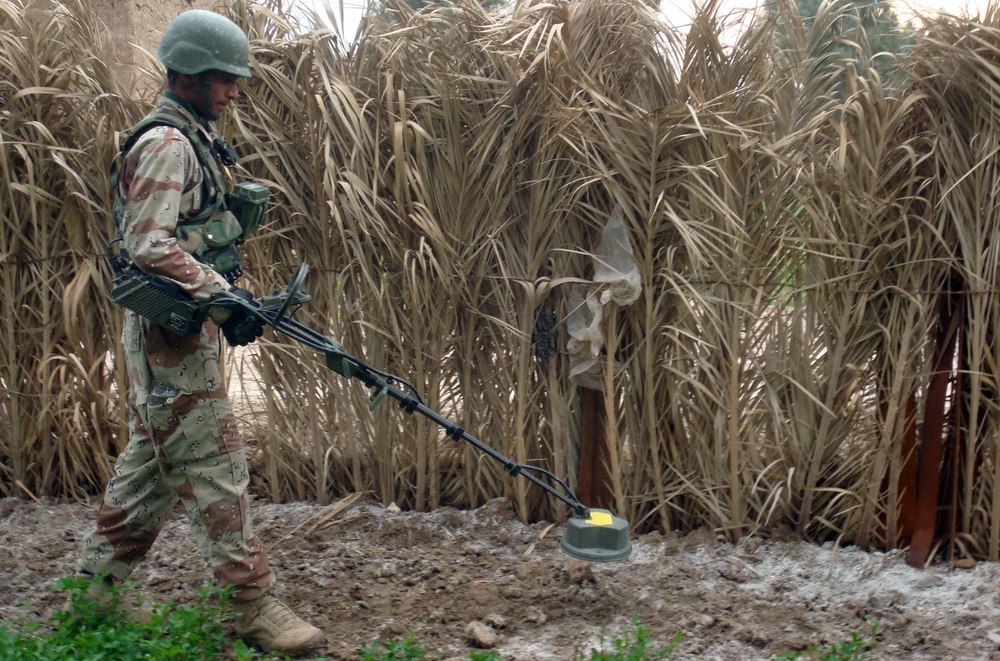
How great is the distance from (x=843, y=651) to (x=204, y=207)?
86.4 inches

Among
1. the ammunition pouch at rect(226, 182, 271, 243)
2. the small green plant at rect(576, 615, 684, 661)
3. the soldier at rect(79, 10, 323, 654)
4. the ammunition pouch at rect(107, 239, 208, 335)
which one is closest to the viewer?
the small green plant at rect(576, 615, 684, 661)

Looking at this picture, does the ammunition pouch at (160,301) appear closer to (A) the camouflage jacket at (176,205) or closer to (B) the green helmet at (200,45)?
(A) the camouflage jacket at (176,205)

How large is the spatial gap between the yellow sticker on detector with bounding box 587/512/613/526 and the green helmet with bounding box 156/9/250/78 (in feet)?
5.61

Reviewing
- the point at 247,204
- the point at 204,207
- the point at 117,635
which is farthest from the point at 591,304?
the point at 117,635

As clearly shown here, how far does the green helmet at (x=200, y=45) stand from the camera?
276 cm

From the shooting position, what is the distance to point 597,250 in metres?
3.58

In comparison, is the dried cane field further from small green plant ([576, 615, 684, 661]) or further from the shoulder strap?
the shoulder strap

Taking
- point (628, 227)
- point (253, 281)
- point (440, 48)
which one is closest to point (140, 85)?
point (253, 281)

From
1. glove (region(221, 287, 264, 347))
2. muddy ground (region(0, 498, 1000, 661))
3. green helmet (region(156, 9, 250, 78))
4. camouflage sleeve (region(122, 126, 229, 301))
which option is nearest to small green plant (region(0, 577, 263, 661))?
muddy ground (region(0, 498, 1000, 661))

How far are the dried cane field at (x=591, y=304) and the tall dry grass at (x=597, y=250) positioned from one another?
12 millimetres

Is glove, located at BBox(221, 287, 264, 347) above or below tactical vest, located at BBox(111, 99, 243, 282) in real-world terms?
below

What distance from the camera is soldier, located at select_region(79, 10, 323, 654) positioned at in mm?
2738

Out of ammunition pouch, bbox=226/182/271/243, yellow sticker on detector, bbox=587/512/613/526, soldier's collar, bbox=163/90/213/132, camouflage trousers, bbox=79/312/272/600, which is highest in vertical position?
soldier's collar, bbox=163/90/213/132

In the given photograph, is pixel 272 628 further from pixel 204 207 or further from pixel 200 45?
pixel 200 45
